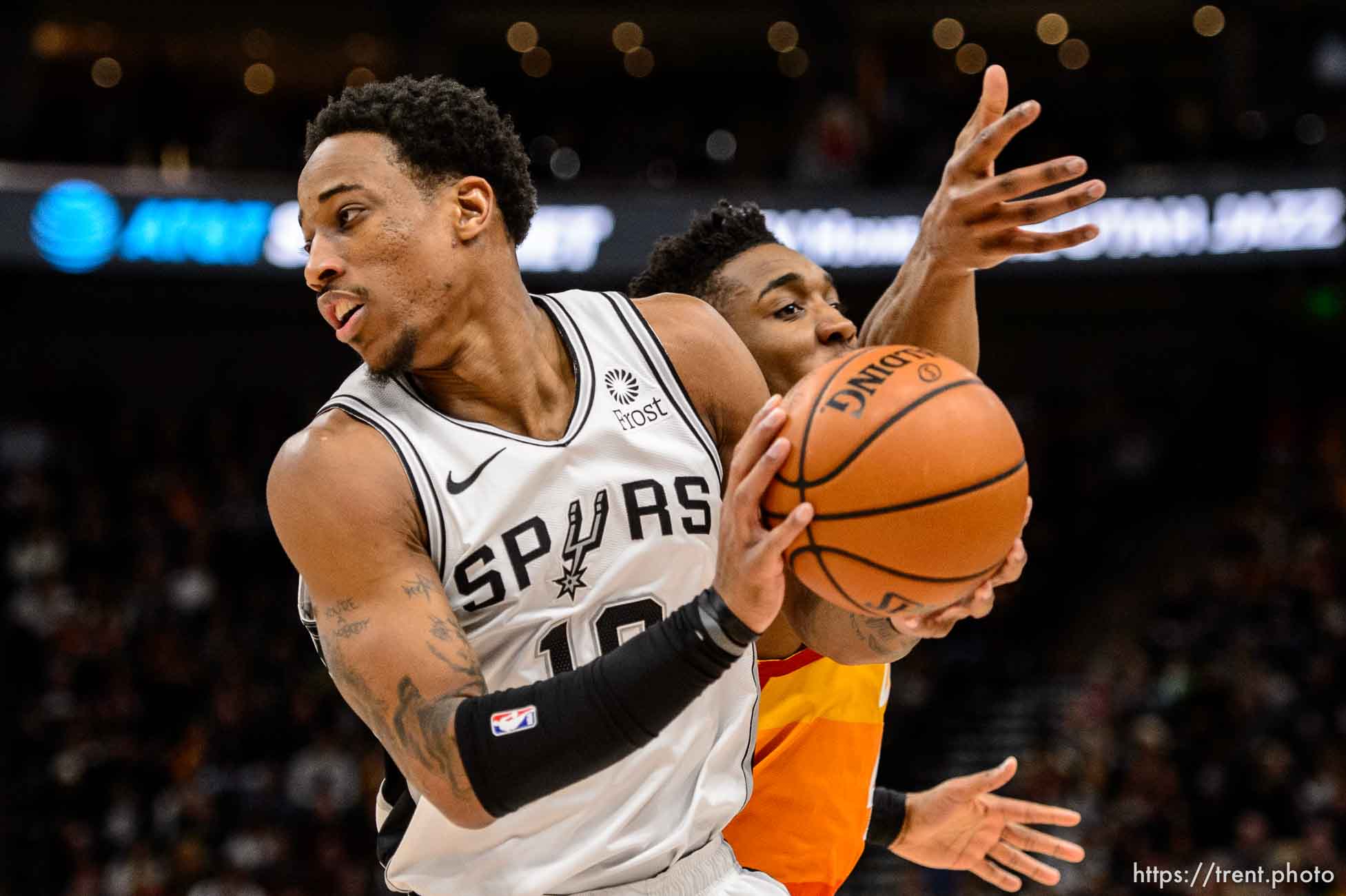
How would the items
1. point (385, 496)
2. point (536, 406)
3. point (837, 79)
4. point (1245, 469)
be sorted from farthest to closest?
point (837, 79), point (1245, 469), point (536, 406), point (385, 496)

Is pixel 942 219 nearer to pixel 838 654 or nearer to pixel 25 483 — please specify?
Result: pixel 838 654

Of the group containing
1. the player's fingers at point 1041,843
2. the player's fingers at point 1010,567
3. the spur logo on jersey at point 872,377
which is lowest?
the player's fingers at point 1041,843

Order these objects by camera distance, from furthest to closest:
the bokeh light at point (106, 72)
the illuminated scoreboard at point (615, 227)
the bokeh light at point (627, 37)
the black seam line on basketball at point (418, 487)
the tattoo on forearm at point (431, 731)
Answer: the bokeh light at point (627, 37), the bokeh light at point (106, 72), the illuminated scoreboard at point (615, 227), the black seam line on basketball at point (418, 487), the tattoo on forearm at point (431, 731)

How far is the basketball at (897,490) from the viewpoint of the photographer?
2.41 m

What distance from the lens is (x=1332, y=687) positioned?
10.9 meters

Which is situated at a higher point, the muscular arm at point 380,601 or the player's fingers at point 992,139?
the player's fingers at point 992,139

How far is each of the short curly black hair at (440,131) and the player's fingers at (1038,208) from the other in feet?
3.01

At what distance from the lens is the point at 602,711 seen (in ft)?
7.78

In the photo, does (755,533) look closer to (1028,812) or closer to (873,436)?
(873,436)

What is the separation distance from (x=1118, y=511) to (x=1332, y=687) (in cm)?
389

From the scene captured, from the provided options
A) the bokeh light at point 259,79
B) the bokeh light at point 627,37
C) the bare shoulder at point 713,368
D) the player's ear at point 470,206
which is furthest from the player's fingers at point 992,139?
the bokeh light at point 259,79

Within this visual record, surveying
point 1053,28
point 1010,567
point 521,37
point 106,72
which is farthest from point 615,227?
point 1010,567

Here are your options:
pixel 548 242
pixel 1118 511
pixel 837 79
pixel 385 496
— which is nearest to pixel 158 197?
pixel 548 242

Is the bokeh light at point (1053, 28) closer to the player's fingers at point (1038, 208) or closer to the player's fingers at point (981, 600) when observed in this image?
the player's fingers at point (1038, 208)
